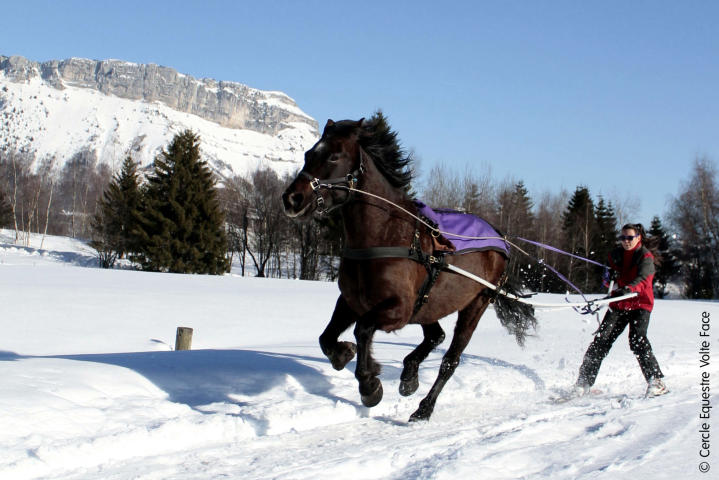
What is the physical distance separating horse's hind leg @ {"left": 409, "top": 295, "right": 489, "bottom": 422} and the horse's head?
1857 mm

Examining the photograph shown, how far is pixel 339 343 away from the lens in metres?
4.77

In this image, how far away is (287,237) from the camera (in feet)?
142

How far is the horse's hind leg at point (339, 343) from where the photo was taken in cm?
475

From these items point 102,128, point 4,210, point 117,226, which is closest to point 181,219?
point 117,226

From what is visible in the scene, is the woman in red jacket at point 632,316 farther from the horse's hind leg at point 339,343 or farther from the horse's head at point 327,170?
the horse's head at point 327,170

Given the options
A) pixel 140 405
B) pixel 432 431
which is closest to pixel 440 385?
pixel 432 431

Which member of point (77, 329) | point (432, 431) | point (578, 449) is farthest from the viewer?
point (77, 329)

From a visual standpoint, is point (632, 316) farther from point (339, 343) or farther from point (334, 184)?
point (334, 184)

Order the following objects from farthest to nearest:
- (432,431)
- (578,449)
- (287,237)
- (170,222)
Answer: (287,237) → (170,222) → (432,431) → (578,449)

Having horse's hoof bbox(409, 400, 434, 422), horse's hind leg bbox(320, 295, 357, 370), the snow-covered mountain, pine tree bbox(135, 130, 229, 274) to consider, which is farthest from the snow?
horse's hoof bbox(409, 400, 434, 422)

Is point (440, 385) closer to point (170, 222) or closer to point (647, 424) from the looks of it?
point (647, 424)

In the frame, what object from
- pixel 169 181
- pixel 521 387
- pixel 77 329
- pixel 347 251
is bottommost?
pixel 77 329

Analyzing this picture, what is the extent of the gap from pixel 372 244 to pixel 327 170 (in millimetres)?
671

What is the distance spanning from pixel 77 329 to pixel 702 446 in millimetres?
10443
